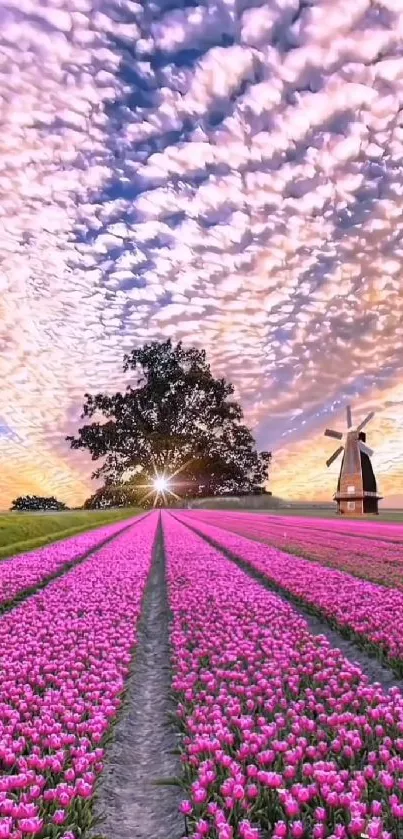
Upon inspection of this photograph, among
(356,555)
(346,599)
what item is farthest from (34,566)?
(356,555)

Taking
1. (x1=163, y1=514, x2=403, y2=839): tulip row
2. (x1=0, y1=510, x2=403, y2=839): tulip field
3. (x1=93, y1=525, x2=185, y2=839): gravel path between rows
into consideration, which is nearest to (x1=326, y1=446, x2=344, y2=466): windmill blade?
(x1=0, y1=510, x2=403, y2=839): tulip field

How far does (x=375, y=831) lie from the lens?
3850 millimetres

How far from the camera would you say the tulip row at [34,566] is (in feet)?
46.8

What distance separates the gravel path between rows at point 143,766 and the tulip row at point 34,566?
5.39m

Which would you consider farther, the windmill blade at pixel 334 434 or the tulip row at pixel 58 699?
the windmill blade at pixel 334 434

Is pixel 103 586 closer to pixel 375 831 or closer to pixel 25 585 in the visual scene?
pixel 25 585

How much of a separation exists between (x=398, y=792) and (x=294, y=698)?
2.42 meters

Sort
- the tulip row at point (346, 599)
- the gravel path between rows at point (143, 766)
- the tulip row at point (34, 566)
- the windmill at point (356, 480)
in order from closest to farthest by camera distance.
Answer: the gravel path between rows at point (143, 766) < the tulip row at point (346, 599) < the tulip row at point (34, 566) < the windmill at point (356, 480)

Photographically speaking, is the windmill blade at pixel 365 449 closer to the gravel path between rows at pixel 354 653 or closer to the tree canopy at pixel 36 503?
the tree canopy at pixel 36 503

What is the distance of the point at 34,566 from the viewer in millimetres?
17812

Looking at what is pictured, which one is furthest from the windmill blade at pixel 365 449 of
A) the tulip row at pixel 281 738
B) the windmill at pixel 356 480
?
the tulip row at pixel 281 738

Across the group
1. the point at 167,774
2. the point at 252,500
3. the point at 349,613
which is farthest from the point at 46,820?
the point at 252,500

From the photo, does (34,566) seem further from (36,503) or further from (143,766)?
(36,503)

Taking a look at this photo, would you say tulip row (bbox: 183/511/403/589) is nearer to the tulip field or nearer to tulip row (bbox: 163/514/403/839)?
the tulip field
